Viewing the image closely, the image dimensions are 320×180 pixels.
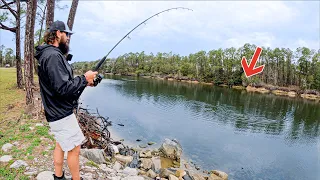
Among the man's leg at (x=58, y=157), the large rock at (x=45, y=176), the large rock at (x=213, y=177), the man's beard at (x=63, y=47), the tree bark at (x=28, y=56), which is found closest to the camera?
the man's beard at (x=63, y=47)

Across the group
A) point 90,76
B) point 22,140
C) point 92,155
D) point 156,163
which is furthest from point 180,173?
point 90,76

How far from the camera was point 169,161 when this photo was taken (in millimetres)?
11164

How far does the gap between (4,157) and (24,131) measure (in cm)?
186

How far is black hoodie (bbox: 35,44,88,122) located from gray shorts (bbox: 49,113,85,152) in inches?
2.5

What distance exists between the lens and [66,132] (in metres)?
3.03

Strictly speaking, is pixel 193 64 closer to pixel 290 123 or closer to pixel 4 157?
pixel 290 123

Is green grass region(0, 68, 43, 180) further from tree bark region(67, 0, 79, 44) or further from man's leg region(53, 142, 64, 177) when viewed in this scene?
tree bark region(67, 0, 79, 44)

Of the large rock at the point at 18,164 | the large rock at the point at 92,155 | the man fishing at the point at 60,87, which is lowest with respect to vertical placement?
the large rock at the point at 92,155

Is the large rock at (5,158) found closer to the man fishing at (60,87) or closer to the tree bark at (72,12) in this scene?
the man fishing at (60,87)

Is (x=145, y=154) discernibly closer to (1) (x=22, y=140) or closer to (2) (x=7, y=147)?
(1) (x=22, y=140)

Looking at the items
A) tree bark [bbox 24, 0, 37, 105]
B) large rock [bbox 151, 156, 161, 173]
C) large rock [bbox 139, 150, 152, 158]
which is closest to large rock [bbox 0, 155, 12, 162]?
tree bark [bbox 24, 0, 37, 105]

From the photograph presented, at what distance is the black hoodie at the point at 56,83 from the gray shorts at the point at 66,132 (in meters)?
0.06

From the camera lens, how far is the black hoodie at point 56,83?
2.76 m

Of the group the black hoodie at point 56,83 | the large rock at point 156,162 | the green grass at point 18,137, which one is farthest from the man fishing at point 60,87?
the large rock at point 156,162
